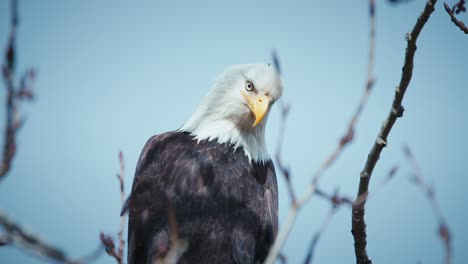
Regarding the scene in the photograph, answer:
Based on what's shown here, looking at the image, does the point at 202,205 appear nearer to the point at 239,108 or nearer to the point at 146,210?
the point at 146,210

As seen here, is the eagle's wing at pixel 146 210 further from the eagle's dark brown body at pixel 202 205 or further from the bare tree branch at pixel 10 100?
the bare tree branch at pixel 10 100

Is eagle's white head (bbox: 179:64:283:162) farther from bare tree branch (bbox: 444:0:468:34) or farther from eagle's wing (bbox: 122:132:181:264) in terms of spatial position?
bare tree branch (bbox: 444:0:468:34)

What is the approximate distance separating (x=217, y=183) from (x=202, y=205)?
222 mm

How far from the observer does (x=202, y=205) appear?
347 centimetres

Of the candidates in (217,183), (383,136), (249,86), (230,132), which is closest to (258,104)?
(249,86)

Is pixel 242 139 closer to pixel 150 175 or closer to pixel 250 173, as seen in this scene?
pixel 250 173

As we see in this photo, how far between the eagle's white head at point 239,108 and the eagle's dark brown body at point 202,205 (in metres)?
0.17

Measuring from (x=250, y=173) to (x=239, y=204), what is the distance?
33 centimetres

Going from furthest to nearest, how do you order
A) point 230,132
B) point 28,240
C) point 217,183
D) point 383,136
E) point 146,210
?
point 230,132 < point 217,183 < point 146,210 < point 383,136 < point 28,240

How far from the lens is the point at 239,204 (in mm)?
3547

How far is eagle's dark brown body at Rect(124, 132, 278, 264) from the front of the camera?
3424mm

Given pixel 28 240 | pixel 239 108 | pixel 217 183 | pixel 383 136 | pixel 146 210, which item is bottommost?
pixel 146 210

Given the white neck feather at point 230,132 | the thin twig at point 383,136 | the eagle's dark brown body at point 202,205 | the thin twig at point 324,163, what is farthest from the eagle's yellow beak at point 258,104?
the thin twig at point 324,163

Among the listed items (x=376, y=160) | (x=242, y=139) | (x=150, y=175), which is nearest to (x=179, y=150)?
(x=150, y=175)
